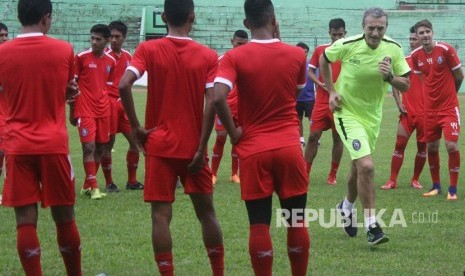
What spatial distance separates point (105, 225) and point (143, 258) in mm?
1832

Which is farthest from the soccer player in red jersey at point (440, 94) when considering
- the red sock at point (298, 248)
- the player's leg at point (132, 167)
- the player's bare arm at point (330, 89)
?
the red sock at point (298, 248)

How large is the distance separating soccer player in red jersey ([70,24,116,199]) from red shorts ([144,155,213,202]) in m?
5.24

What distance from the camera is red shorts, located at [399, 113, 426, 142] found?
44.1 ft

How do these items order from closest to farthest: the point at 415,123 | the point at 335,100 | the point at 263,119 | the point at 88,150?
the point at 263,119, the point at 335,100, the point at 88,150, the point at 415,123

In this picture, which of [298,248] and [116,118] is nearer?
[298,248]

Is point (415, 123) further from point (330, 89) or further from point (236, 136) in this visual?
point (236, 136)

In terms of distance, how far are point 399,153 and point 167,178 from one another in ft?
23.5

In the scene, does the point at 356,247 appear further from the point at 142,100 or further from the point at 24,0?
the point at 142,100

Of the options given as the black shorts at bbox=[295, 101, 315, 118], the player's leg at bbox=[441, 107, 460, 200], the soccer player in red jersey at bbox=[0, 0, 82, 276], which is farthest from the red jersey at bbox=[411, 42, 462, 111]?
the soccer player in red jersey at bbox=[0, 0, 82, 276]

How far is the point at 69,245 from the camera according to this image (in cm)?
720

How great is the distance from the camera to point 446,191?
514 inches

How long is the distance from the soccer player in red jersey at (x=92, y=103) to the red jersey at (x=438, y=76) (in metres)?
4.27

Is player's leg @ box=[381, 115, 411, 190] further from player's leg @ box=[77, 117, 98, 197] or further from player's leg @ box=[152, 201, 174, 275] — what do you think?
player's leg @ box=[152, 201, 174, 275]

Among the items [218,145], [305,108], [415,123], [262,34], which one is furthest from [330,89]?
[305,108]
